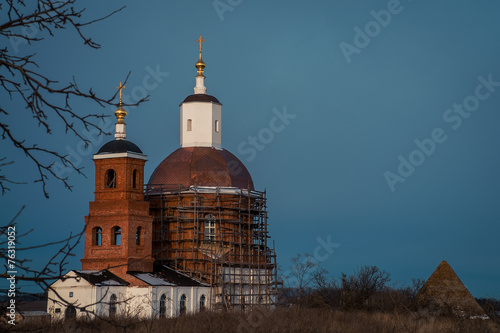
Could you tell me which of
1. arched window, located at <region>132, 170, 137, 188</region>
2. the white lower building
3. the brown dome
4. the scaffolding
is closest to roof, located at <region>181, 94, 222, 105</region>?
the brown dome

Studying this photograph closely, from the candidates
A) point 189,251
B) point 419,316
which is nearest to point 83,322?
point 419,316

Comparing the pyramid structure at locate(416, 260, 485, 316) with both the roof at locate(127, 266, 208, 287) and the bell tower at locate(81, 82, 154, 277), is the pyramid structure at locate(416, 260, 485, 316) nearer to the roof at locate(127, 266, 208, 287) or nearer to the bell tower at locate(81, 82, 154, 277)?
the roof at locate(127, 266, 208, 287)

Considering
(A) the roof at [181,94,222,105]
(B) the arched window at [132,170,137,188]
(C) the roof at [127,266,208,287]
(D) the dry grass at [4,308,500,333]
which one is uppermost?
(A) the roof at [181,94,222,105]

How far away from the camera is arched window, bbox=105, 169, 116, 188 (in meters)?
35.5

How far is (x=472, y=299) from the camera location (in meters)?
24.7

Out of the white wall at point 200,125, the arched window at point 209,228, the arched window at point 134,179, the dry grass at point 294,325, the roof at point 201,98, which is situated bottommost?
the dry grass at point 294,325

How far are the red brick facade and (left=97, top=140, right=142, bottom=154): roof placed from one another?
0.40 m

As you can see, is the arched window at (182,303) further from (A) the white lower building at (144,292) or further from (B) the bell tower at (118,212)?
(B) the bell tower at (118,212)

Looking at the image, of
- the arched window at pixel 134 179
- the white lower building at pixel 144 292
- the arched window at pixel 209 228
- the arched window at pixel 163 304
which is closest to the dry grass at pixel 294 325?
the white lower building at pixel 144 292

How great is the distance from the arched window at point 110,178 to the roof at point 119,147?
1111 mm

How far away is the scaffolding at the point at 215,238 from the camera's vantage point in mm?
36375

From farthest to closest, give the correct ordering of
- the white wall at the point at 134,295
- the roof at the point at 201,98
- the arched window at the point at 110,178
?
the roof at the point at 201,98, the arched window at the point at 110,178, the white wall at the point at 134,295

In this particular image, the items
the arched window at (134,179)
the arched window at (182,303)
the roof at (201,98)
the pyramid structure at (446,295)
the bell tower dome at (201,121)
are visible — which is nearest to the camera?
the pyramid structure at (446,295)

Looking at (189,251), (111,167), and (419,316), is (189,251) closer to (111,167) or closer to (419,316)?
(111,167)
